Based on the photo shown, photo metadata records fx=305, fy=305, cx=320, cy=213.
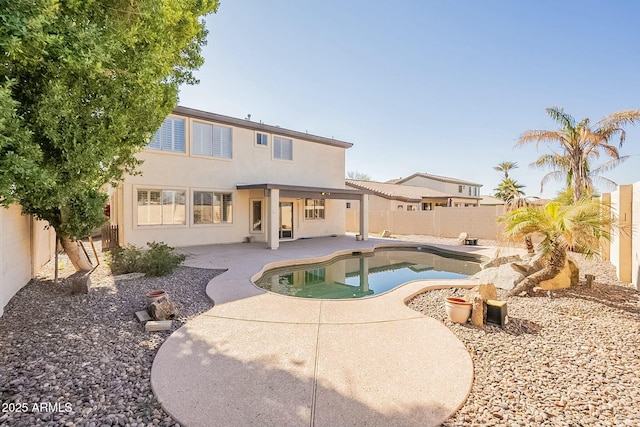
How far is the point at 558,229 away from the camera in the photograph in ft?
21.4

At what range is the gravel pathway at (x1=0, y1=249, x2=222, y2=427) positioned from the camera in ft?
9.66

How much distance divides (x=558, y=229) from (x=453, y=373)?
4784 millimetres

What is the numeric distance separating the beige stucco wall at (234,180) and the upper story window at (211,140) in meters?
0.26

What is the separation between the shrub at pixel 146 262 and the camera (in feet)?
27.8

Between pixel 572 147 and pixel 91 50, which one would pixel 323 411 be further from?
pixel 572 147


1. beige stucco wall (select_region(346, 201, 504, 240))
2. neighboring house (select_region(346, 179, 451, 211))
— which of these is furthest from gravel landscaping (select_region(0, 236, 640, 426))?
neighboring house (select_region(346, 179, 451, 211))

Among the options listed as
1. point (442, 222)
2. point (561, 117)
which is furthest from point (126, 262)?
point (561, 117)

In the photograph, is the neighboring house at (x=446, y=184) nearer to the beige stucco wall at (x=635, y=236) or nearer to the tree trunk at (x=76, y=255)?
the beige stucco wall at (x=635, y=236)

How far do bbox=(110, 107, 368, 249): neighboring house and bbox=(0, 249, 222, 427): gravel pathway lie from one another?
5.93 m

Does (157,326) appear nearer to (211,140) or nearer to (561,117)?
(211,140)

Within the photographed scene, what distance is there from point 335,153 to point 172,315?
15571mm

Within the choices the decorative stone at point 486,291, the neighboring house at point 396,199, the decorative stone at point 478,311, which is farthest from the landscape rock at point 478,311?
the neighboring house at point 396,199

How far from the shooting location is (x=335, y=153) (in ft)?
64.2

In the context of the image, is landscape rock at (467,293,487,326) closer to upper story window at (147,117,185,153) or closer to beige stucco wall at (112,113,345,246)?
beige stucco wall at (112,113,345,246)
